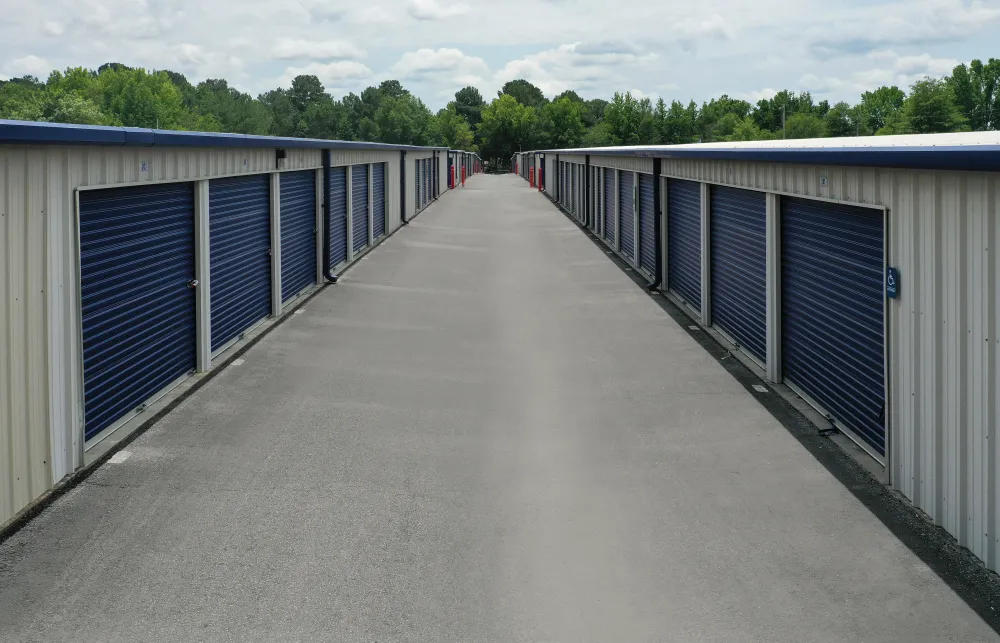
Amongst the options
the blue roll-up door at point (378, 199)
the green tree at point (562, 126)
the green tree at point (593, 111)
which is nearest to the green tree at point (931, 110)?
the green tree at point (562, 126)

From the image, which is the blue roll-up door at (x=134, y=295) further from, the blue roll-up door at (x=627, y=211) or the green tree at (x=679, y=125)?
the green tree at (x=679, y=125)

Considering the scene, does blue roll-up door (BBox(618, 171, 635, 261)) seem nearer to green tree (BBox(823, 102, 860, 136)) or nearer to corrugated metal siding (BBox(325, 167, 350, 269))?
corrugated metal siding (BBox(325, 167, 350, 269))

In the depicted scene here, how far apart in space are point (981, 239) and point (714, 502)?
8.86ft

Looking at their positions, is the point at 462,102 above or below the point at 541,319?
above

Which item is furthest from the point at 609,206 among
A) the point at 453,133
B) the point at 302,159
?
the point at 453,133

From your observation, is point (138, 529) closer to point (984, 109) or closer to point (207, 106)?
point (984, 109)

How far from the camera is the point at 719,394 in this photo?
1065 centimetres

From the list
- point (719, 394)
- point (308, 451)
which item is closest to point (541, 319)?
point (719, 394)

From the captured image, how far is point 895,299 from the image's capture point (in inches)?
296

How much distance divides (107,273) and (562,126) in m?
137

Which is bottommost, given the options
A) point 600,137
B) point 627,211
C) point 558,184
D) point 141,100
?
point 627,211

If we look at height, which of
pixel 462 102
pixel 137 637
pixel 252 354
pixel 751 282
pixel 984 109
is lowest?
pixel 137 637

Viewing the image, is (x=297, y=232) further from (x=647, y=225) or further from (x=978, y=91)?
(x=978, y=91)

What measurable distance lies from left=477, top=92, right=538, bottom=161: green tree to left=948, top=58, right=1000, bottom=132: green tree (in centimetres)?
5802
